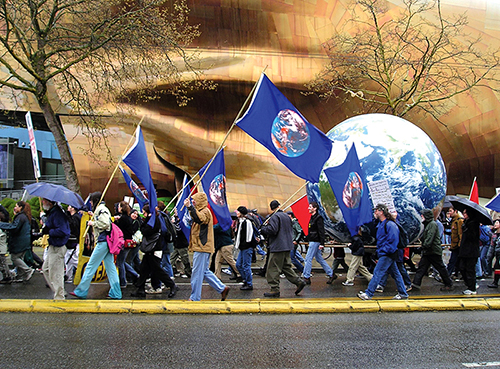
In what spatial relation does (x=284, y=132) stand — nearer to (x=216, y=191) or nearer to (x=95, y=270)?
(x=216, y=191)

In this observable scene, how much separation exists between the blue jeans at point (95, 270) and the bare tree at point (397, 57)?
1220 centimetres

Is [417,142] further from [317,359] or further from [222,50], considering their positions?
[222,50]

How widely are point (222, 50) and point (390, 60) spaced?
6557 millimetres

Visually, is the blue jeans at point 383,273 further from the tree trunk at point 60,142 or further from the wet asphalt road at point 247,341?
the tree trunk at point 60,142

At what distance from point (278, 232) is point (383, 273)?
6.36ft

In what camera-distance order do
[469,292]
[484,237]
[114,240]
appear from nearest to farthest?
1. [114,240]
2. [469,292]
3. [484,237]

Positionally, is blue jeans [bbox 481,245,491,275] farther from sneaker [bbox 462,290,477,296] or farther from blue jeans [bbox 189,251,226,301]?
blue jeans [bbox 189,251,226,301]

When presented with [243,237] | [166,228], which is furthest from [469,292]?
[166,228]

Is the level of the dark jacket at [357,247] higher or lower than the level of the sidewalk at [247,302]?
higher

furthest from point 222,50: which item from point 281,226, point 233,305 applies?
point 233,305

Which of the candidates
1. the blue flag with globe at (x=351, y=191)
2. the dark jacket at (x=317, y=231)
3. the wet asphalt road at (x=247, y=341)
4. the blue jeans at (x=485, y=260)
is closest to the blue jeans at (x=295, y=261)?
the dark jacket at (x=317, y=231)

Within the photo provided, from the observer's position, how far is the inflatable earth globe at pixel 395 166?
1087 centimetres

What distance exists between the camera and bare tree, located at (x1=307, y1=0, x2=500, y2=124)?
58.7 feet

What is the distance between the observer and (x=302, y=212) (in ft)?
39.2
